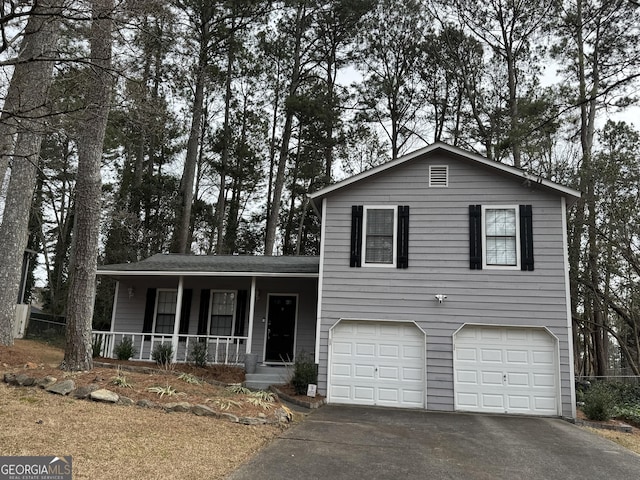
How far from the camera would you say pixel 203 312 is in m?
13.0

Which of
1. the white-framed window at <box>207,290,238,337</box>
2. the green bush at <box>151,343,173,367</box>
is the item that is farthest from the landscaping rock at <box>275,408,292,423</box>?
the white-framed window at <box>207,290,238,337</box>

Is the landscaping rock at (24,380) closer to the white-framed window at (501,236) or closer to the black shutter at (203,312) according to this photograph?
the black shutter at (203,312)

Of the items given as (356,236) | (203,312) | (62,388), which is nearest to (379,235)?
(356,236)

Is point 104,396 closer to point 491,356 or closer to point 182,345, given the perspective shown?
point 182,345

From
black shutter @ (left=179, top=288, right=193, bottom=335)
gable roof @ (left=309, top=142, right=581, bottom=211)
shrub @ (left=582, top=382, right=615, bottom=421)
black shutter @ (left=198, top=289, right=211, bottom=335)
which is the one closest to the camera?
shrub @ (left=582, top=382, right=615, bottom=421)

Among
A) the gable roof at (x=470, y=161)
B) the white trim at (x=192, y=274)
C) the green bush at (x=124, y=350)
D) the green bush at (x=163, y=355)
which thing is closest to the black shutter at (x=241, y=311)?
the white trim at (x=192, y=274)

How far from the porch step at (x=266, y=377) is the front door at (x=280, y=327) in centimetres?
105

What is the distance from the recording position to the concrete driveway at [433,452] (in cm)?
518

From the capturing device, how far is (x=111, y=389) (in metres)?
7.52

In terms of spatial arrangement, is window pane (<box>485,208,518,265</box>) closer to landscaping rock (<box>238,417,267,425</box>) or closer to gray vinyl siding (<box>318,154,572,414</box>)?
gray vinyl siding (<box>318,154,572,414</box>)

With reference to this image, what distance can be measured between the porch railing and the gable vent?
589 centimetres

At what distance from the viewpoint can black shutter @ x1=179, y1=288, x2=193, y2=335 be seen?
13.1m

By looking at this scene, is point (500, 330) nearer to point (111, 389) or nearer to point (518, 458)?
point (518, 458)

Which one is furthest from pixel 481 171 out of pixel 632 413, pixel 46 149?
pixel 46 149
